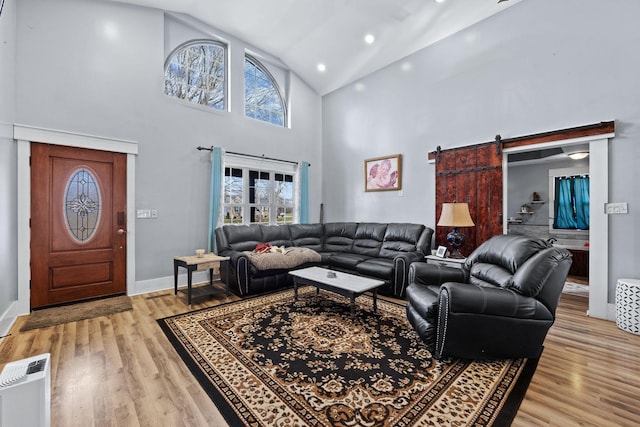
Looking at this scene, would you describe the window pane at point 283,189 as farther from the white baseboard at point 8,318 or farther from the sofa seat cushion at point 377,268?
the white baseboard at point 8,318

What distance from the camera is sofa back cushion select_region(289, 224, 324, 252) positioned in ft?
17.3

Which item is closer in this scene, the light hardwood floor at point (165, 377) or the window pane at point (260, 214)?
the light hardwood floor at point (165, 377)

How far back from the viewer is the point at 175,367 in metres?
2.14

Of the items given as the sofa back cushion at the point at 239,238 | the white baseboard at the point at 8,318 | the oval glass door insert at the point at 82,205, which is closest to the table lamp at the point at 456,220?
the sofa back cushion at the point at 239,238

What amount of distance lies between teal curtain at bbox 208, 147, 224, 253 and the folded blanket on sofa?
975 mm

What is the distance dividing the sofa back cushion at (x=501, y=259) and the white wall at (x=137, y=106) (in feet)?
13.4

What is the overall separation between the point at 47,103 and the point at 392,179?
509cm

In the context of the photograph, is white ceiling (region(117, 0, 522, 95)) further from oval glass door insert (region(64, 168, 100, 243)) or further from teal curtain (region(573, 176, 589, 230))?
teal curtain (region(573, 176, 589, 230))

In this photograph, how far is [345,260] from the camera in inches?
176

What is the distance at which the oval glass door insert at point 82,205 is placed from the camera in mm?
3580

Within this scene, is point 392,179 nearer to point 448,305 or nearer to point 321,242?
point 321,242

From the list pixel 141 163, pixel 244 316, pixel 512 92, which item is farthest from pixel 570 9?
pixel 141 163

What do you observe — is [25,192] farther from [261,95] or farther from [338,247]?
[338,247]

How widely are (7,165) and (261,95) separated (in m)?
3.97
